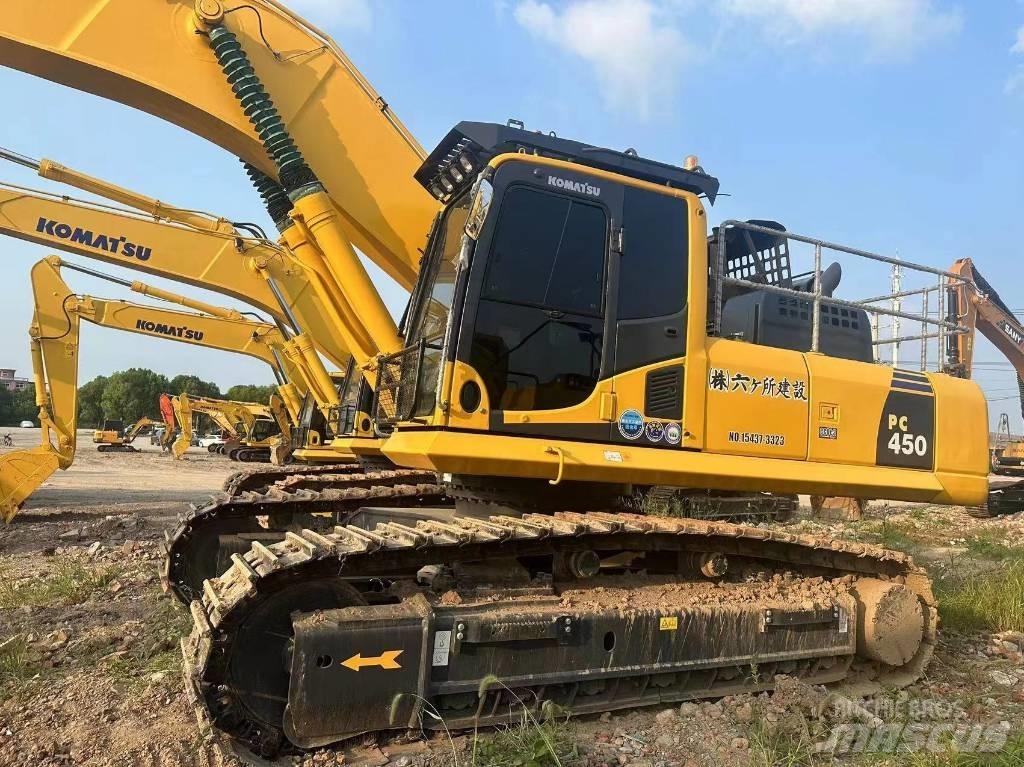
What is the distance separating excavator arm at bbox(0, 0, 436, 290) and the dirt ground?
3.37 meters

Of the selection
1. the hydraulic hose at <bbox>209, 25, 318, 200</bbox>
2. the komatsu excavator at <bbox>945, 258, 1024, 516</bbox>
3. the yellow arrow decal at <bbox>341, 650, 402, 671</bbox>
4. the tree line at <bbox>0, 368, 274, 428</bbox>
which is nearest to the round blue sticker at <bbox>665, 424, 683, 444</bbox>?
the yellow arrow decal at <bbox>341, 650, 402, 671</bbox>

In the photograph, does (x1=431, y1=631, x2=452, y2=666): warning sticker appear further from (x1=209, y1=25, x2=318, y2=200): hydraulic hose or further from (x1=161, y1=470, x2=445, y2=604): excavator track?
(x1=209, y1=25, x2=318, y2=200): hydraulic hose

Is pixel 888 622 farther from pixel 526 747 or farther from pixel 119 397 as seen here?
pixel 119 397

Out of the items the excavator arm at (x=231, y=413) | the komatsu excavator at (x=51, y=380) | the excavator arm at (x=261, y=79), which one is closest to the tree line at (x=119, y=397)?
the excavator arm at (x=231, y=413)

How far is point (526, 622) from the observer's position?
11.6 feet

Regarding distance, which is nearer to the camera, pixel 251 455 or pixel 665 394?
pixel 665 394

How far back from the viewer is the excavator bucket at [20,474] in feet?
36.3

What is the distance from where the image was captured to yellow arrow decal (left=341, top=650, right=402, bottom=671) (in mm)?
3205

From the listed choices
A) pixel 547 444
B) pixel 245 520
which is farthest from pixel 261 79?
pixel 547 444

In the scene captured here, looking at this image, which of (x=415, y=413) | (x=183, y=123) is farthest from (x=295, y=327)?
(x=415, y=413)

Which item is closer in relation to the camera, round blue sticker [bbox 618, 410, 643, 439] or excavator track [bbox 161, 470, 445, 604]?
round blue sticker [bbox 618, 410, 643, 439]

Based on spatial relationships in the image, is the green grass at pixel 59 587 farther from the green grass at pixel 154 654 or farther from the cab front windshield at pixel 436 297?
the cab front windshield at pixel 436 297

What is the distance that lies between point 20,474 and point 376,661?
34.6 ft

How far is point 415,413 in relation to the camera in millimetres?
4316
